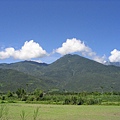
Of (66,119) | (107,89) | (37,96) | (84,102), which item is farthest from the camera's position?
(107,89)

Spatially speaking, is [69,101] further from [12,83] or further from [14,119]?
[12,83]

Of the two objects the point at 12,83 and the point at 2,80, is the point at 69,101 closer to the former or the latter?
the point at 12,83

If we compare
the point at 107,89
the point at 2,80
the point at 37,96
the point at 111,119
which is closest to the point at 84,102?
the point at 37,96

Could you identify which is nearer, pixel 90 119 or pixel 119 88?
pixel 90 119

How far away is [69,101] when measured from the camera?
6650cm

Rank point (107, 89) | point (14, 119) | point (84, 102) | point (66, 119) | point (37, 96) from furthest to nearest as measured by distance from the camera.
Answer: point (107, 89), point (37, 96), point (84, 102), point (66, 119), point (14, 119)

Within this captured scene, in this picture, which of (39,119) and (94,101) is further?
(94,101)

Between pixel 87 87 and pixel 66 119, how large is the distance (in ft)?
562

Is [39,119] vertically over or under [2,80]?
under

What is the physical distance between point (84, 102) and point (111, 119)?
131 ft

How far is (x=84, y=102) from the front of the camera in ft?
213

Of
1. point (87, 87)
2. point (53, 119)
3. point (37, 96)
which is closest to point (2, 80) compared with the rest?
point (87, 87)

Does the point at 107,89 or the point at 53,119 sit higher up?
the point at 107,89

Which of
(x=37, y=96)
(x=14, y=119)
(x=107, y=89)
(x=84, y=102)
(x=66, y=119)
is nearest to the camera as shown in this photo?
(x=14, y=119)
